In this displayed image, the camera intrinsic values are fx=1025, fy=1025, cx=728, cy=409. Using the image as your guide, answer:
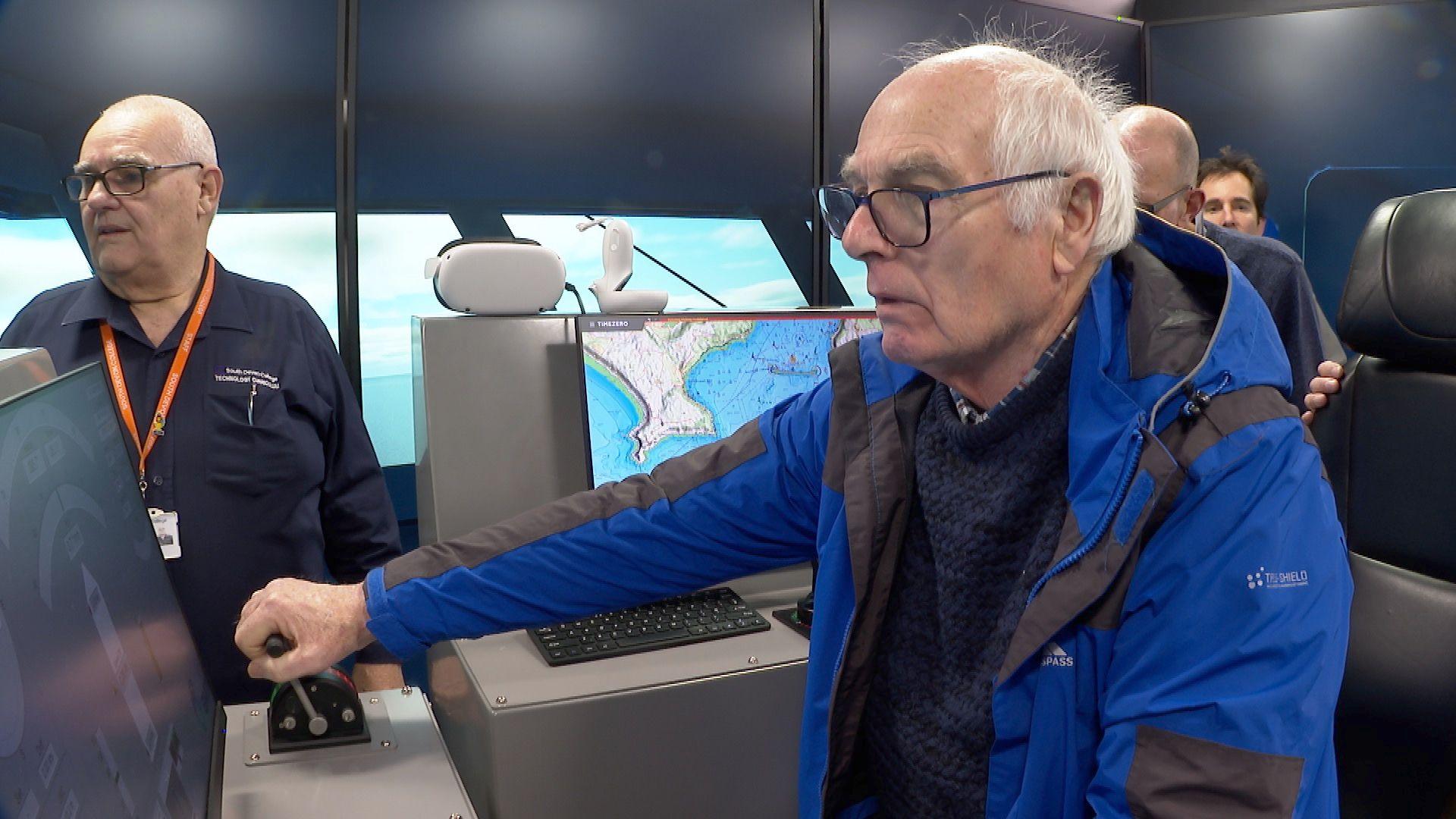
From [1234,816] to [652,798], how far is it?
0.93 meters

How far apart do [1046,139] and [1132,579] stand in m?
0.47

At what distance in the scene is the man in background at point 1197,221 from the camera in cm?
253

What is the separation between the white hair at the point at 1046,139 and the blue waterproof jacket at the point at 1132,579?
6cm

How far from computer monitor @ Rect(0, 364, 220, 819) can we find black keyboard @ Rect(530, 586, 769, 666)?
2.18 ft

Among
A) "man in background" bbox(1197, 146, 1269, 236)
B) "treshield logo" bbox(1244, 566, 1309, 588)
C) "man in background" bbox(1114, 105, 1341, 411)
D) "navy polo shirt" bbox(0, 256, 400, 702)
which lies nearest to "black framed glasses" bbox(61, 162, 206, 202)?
"navy polo shirt" bbox(0, 256, 400, 702)

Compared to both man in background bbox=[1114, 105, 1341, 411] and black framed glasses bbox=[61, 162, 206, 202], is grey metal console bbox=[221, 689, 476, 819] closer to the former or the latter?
black framed glasses bbox=[61, 162, 206, 202]

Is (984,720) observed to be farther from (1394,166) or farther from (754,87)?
(1394,166)

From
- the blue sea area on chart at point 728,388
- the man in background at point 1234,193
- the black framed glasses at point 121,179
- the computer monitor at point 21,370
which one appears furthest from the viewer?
the man in background at point 1234,193

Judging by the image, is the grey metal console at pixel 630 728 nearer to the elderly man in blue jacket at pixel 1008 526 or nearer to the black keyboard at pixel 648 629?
the black keyboard at pixel 648 629

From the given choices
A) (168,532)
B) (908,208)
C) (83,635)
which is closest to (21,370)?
(83,635)

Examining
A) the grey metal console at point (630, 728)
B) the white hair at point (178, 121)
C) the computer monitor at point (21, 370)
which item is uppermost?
the white hair at point (178, 121)

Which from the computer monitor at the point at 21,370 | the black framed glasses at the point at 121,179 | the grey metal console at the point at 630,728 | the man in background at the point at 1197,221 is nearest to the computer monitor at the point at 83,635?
the computer monitor at the point at 21,370

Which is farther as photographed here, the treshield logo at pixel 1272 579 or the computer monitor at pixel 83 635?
the treshield logo at pixel 1272 579

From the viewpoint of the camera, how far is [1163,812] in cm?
87
